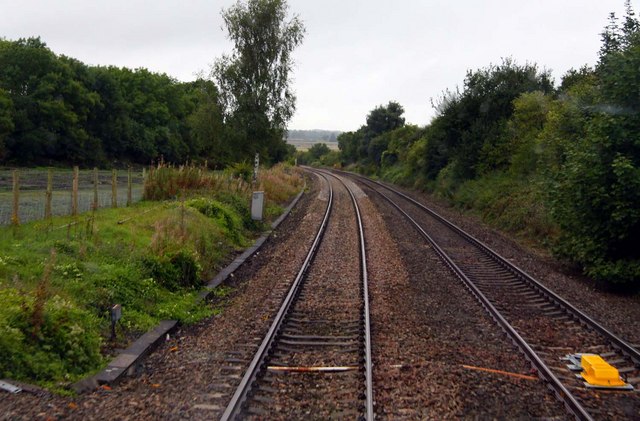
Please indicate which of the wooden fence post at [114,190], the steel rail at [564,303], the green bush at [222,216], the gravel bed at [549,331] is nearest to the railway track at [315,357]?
the gravel bed at [549,331]

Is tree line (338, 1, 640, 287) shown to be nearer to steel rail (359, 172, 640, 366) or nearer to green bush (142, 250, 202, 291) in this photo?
steel rail (359, 172, 640, 366)

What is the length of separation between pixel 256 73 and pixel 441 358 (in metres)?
23.3

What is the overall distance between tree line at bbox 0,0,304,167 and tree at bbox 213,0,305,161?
0.15 ft

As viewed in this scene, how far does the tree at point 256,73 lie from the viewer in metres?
28.0

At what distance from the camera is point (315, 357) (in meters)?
7.04

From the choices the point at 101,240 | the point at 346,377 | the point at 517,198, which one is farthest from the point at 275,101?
the point at 346,377

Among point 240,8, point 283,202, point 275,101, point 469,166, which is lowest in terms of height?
point 283,202

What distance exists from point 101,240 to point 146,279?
6.54 feet

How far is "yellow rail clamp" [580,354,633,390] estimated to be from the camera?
6363mm

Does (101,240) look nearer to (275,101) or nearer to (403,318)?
(403,318)

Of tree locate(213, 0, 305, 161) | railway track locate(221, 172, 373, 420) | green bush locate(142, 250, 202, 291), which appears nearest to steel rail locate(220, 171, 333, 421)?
railway track locate(221, 172, 373, 420)

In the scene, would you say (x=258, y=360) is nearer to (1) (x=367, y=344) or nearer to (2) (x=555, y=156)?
(1) (x=367, y=344)

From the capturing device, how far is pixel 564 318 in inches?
364

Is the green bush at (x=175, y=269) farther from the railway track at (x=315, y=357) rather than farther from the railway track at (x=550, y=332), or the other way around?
the railway track at (x=550, y=332)
